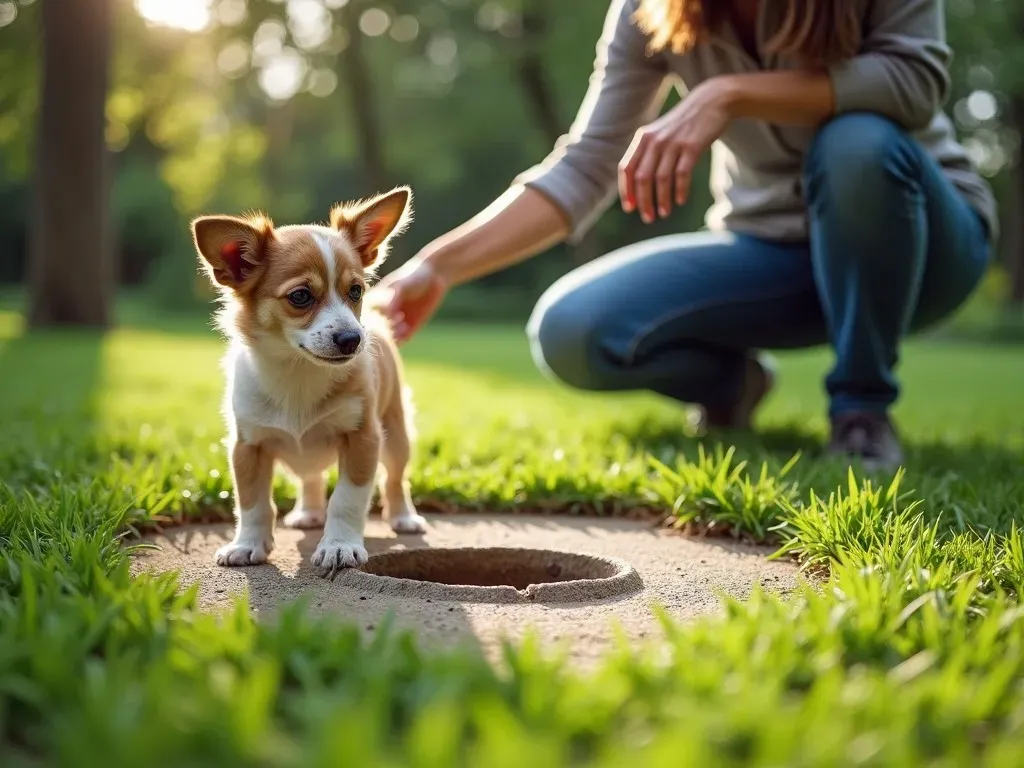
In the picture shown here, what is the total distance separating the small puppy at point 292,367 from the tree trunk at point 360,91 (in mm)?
18343

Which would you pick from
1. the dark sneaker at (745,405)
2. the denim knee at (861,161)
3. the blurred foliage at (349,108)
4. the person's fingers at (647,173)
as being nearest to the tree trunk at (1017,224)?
the blurred foliage at (349,108)

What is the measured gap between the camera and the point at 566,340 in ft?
13.4

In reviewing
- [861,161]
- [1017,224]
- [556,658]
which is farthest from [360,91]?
[556,658]

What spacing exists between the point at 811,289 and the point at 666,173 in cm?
121

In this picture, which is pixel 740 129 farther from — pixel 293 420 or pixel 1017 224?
pixel 1017 224

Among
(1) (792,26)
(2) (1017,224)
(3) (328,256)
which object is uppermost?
(1) (792,26)

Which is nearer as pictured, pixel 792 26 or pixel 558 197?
pixel 792 26

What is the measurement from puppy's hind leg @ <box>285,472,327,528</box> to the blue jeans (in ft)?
4.21

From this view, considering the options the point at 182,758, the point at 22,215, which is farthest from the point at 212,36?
the point at 182,758

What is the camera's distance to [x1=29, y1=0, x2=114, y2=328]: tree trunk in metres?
11.4

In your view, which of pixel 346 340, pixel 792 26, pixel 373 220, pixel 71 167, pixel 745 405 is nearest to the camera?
pixel 346 340

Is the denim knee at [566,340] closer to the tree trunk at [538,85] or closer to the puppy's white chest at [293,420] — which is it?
the puppy's white chest at [293,420]

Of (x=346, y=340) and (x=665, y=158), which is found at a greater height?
(x=665, y=158)

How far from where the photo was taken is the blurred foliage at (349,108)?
53.8 feet
